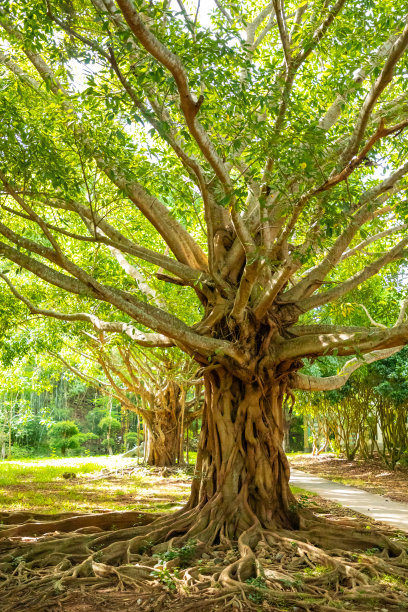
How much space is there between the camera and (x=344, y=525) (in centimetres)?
634

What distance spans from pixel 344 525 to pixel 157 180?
484 centimetres

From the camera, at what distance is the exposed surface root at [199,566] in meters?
4.10

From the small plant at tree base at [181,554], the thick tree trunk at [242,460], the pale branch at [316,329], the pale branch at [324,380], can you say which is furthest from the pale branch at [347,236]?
the small plant at tree base at [181,554]

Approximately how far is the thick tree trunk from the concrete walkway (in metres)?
2.20

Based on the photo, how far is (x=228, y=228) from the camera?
7152 millimetres

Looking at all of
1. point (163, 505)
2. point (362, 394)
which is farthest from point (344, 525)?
point (362, 394)

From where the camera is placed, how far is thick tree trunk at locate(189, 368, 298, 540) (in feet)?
19.7

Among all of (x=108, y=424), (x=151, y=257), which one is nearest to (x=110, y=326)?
(x=151, y=257)

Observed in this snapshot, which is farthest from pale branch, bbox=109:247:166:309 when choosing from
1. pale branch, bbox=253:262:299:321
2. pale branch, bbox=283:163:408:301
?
pale branch, bbox=283:163:408:301

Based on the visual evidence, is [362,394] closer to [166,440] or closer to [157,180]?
[166,440]

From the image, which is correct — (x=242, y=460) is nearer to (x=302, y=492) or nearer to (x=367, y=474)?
(x=302, y=492)

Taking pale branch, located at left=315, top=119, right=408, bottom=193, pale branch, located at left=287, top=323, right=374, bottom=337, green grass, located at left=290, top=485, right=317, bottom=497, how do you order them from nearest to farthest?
pale branch, located at left=315, top=119, right=408, bottom=193
pale branch, located at left=287, top=323, right=374, bottom=337
green grass, located at left=290, top=485, right=317, bottom=497

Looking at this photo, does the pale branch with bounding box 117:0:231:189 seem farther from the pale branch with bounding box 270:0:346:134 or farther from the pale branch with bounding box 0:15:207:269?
the pale branch with bounding box 0:15:207:269

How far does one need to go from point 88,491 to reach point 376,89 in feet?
31.8
